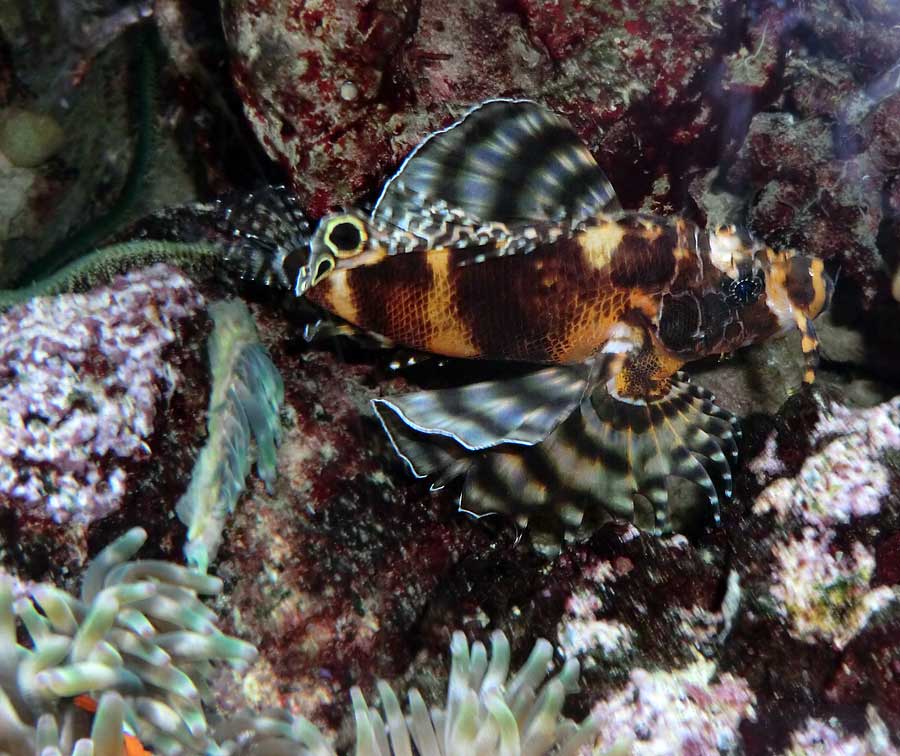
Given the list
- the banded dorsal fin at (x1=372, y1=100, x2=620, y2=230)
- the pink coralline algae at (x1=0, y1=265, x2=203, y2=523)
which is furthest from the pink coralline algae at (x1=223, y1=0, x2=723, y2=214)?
the pink coralline algae at (x1=0, y1=265, x2=203, y2=523)

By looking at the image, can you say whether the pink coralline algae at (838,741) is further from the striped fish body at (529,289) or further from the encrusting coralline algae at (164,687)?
the striped fish body at (529,289)

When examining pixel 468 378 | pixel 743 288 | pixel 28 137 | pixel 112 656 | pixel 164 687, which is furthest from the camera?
pixel 28 137

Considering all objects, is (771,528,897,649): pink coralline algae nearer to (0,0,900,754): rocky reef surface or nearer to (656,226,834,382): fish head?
(0,0,900,754): rocky reef surface

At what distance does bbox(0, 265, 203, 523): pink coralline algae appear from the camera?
2.23 meters

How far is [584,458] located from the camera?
3088 mm

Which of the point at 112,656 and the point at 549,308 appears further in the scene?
the point at 549,308

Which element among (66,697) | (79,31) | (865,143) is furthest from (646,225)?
(79,31)

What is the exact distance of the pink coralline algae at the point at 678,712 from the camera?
229 centimetres

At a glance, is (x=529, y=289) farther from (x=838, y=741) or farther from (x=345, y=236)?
(x=838, y=741)

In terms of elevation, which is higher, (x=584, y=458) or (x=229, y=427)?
(x=229, y=427)

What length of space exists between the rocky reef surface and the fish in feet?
0.85

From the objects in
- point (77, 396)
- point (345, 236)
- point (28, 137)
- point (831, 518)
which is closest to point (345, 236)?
point (345, 236)

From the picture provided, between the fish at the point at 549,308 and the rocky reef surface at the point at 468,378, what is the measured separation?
26 centimetres

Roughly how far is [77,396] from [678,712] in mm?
2309
